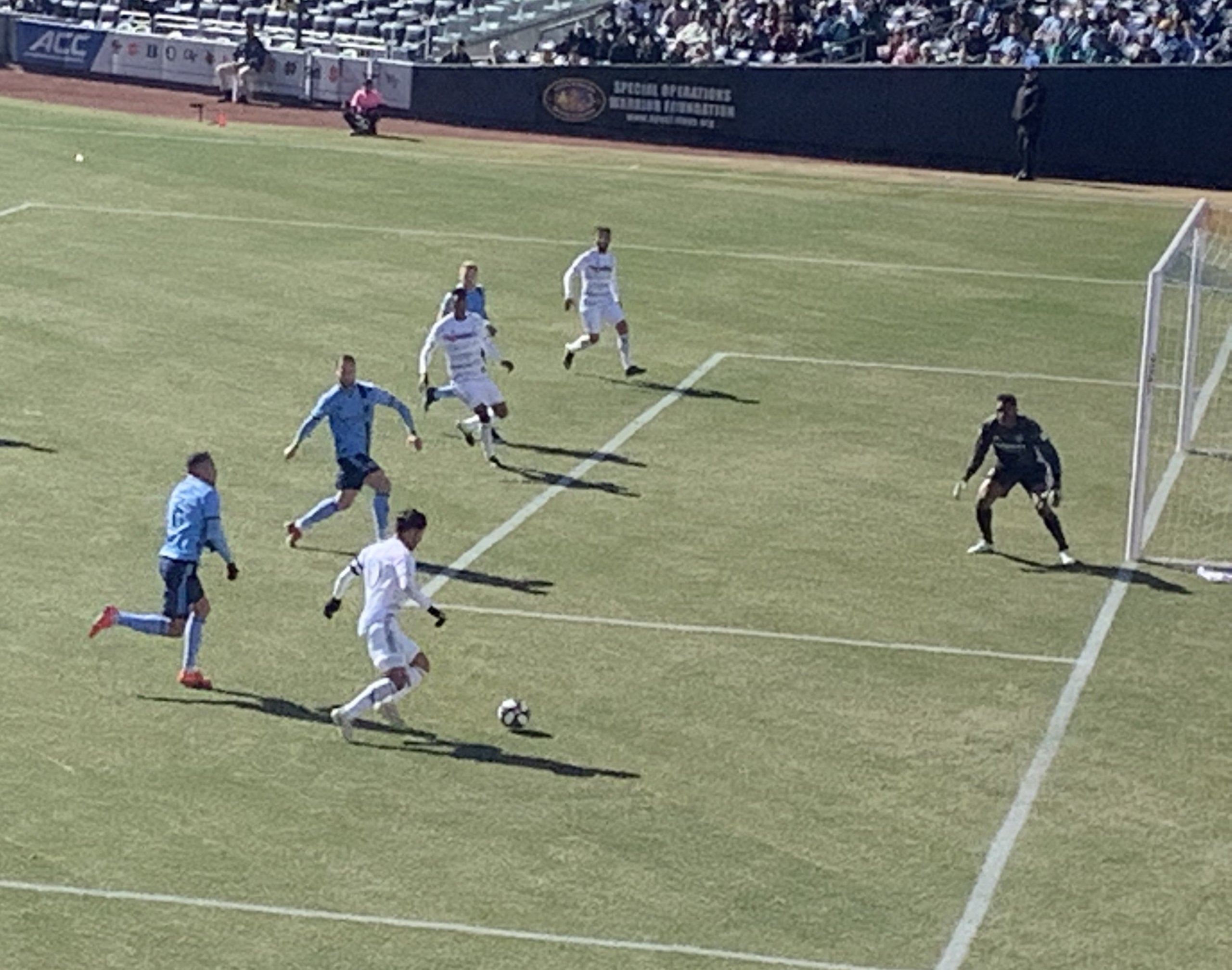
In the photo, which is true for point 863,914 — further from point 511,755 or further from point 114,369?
point 114,369

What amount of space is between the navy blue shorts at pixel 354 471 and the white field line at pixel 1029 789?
7.73 meters

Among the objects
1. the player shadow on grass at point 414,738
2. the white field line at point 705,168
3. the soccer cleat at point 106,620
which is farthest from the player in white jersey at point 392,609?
the white field line at point 705,168

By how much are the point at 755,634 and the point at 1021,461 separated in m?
4.27

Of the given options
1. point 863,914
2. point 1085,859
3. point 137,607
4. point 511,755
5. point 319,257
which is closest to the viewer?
point 863,914

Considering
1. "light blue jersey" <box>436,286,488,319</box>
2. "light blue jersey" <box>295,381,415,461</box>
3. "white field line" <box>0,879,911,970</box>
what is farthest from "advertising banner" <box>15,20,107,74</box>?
"white field line" <box>0,879,911,970</box>

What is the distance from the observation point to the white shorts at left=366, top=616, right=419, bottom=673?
827 inches

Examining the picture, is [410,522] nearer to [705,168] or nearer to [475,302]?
[475,302]

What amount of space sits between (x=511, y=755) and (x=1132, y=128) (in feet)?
119

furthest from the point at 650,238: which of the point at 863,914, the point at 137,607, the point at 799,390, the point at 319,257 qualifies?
the point at 863,914

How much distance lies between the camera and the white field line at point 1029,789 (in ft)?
60.6

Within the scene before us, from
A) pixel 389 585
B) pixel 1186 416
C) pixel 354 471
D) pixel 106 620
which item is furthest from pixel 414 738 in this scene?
pixel 1186 416

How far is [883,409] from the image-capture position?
1422 inches

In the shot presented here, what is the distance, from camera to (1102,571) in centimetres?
2847

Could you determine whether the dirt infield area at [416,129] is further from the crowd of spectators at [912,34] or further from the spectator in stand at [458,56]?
the crowd of spectators at [912,34]
